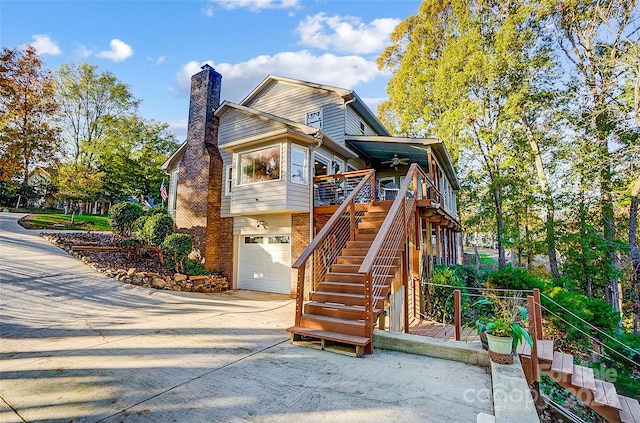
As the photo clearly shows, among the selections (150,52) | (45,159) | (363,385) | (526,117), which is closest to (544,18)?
(526,117)

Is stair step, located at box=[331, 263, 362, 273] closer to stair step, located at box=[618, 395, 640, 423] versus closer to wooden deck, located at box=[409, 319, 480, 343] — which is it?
wooden deck, located at box=[409, 319, 480, 343]

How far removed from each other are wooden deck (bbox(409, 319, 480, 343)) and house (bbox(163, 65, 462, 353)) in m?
0.73

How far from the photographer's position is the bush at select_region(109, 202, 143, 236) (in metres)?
11.4

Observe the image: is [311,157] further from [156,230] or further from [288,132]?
[156,230]

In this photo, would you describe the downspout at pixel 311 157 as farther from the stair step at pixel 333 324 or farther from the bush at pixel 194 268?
the stair step at pixel 333 324

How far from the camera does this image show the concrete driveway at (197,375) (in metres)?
2.63

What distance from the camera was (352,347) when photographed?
4.28 meters

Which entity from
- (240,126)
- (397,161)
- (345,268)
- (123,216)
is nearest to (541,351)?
(345,268)

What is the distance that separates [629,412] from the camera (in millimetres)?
4234

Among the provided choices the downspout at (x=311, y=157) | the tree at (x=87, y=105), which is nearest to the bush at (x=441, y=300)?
the downspout at (x=311, y=157)

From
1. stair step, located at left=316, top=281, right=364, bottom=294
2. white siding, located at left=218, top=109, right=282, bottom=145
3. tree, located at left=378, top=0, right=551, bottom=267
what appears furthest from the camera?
tree, located at left=378, top=0, right=551, bottom=267

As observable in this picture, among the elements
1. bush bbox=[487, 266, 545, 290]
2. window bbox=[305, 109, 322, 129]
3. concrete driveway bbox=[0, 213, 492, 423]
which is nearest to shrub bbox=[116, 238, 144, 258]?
concrete driveway bbox=[0, 213, 492, 423]

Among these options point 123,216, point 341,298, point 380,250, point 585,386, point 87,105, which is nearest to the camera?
point 585,386

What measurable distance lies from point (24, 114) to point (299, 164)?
1316 cm
